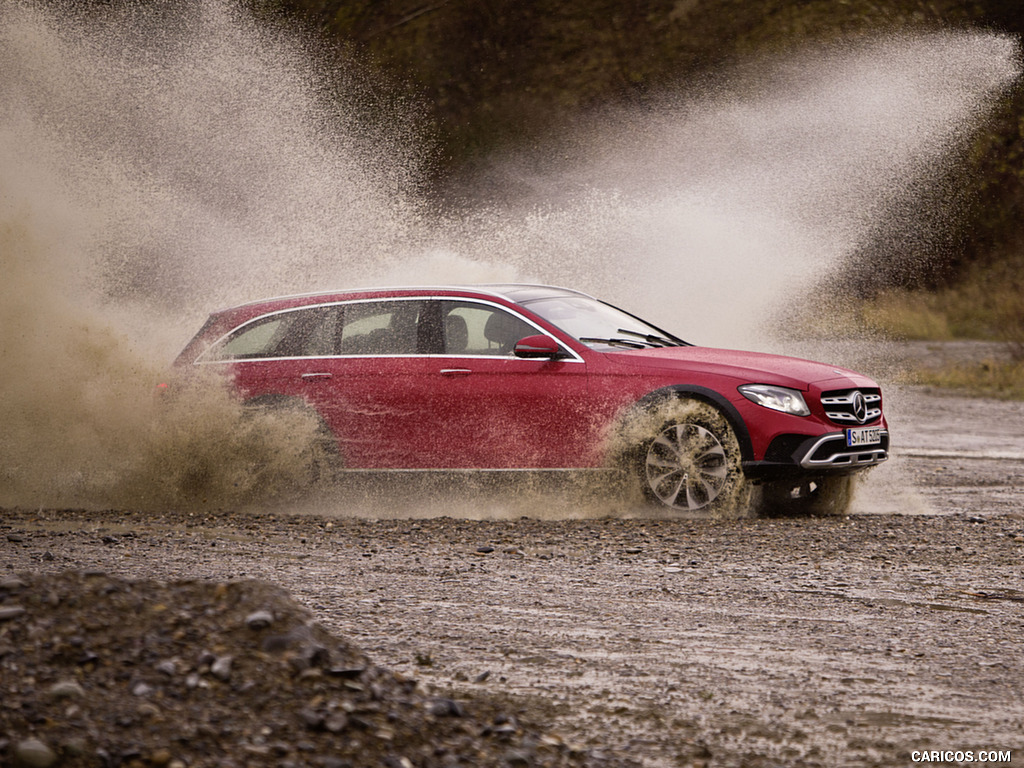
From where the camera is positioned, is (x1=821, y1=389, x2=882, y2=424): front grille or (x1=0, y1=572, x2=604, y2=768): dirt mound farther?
(x1=821, y1=389, x2=882, y2=424): front grille

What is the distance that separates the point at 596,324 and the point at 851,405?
6.62 ft

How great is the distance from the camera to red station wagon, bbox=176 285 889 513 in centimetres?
927

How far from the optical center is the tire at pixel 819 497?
10.2 meters

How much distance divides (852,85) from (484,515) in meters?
22.8

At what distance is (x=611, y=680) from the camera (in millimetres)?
5023

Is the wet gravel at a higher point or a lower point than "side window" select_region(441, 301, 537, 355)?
lower

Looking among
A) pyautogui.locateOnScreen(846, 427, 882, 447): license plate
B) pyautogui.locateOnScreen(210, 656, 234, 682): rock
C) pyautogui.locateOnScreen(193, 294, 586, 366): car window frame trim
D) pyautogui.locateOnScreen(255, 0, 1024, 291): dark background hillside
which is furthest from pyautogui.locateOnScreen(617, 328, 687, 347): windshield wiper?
pyautogui.locateOnScreen(255, 0, 1024, 291): dark background hillside

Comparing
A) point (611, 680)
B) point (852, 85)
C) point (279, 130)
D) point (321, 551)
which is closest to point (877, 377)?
point (852, 85)

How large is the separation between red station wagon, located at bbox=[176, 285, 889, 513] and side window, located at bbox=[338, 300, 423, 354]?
0.01 meters

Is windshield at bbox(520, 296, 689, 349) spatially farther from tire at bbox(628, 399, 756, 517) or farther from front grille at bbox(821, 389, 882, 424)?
front grille at bbox(821, 389, 882, 424)

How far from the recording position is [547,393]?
9.55 m

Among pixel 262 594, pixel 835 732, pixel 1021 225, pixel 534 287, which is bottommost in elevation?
pixel 835 732

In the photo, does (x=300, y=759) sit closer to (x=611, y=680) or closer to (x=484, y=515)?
(x=611, y=680)

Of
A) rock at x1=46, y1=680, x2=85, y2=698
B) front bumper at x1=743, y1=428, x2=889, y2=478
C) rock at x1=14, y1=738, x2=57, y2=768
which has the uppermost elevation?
front bumper at x1=743, y1=428, x2=889, y2=478
